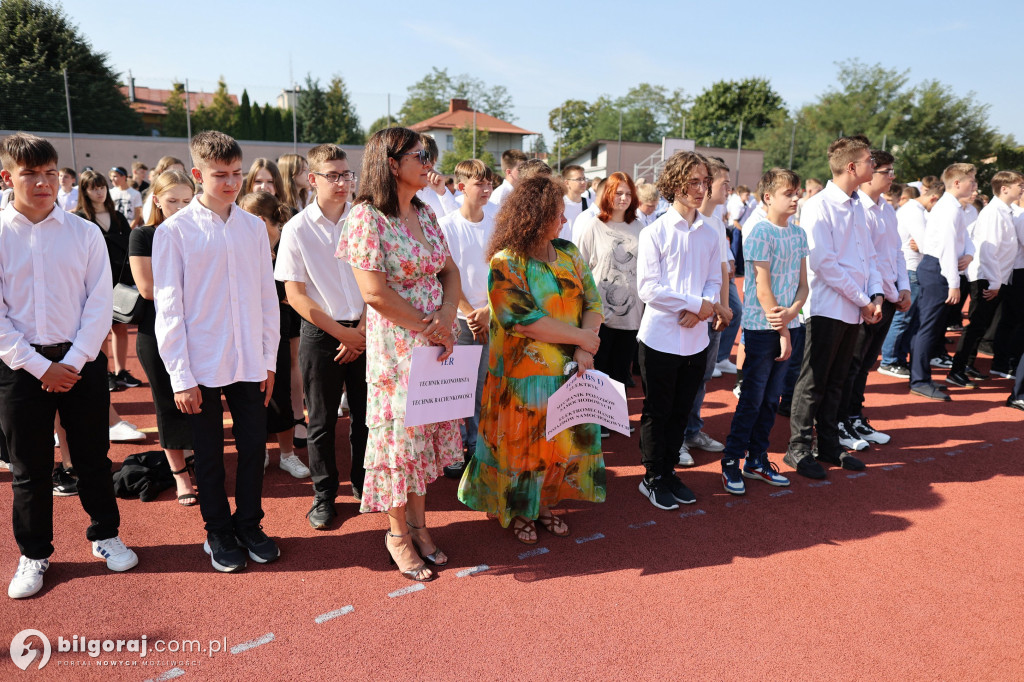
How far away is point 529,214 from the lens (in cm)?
339

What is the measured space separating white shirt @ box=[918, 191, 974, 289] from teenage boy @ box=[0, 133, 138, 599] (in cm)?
759

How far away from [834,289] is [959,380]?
4032 mm

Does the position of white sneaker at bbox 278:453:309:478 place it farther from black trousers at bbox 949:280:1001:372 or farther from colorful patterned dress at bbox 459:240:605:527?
black trousers at bbox 949:280:1001:372

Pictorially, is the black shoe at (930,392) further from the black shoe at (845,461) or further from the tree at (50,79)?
the tree at (50,79)

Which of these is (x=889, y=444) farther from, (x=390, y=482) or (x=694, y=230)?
(x=390, y=482)

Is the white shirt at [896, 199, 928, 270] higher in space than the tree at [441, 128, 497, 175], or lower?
lower

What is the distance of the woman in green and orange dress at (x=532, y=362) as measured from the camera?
3.41 meters

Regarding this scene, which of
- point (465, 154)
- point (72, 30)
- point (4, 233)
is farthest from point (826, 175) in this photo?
point (72, 30)

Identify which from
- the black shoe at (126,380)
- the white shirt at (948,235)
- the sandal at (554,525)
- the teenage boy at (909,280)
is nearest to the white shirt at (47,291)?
the sandal at (554,525)

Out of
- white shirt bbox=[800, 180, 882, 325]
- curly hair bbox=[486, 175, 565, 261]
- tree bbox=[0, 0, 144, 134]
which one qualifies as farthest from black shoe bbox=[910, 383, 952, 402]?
tree bbox=[0, 0, 144, 134]

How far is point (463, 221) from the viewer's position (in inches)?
187

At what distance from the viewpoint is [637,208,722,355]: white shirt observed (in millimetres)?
4012

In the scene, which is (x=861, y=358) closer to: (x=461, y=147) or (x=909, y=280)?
(x=909, y=280)

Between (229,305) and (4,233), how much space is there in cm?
101
